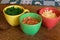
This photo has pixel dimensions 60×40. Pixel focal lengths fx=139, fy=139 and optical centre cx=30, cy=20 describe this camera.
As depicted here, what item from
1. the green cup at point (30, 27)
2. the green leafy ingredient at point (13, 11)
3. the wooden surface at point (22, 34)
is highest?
the green leafy ingredient at point (13, 11)

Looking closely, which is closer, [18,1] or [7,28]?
[7,28]

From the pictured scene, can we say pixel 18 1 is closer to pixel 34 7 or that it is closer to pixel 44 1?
pixel 44 1

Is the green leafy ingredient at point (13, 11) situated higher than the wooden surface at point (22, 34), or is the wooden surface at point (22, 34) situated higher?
the green leafy ingredient at point (13, 11)

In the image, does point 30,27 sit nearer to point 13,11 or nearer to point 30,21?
point 30,21

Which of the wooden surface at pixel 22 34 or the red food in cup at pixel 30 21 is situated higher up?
the red food in cup at pixel 30 21

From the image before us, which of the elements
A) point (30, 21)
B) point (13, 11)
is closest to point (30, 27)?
point (30, 21)

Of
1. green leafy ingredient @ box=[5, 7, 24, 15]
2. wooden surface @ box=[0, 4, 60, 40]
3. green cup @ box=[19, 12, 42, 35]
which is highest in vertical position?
green leafy ingredient @ box=[5, 7, 24, 15]

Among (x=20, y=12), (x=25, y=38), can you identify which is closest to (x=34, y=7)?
(x=20, y=12)

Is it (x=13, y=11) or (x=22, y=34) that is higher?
(x=13, y=11)

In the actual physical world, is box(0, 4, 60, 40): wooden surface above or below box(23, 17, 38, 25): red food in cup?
below

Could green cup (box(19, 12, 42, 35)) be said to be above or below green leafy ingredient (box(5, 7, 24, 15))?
below

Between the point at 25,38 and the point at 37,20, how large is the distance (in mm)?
114

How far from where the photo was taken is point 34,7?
91 centimetres

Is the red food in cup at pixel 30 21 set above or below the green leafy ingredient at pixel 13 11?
below
